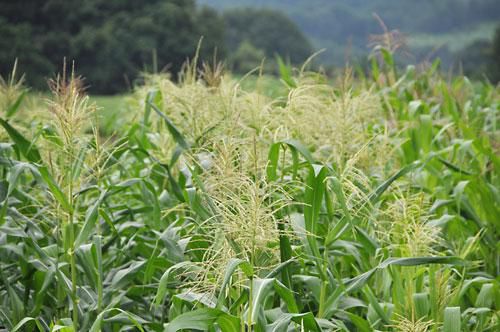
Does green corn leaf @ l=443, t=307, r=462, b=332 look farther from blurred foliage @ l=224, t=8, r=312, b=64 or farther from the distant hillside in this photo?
the distant hillside

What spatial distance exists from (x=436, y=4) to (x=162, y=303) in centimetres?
10995

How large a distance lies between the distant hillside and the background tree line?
5066 cm

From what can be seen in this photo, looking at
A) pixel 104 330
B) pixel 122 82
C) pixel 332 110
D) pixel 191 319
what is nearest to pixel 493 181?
pixel 332 110

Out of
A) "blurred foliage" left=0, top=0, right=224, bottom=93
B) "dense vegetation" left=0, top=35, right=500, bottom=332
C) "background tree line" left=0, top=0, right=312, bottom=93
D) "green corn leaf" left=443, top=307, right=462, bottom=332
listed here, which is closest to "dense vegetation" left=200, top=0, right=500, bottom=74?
"background tree line" left=0, top=0, right=312, bottom=93

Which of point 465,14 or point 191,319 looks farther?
point 465,14

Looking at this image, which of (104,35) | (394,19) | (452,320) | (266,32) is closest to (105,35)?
(104,35)

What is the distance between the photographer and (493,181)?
499 centimetres

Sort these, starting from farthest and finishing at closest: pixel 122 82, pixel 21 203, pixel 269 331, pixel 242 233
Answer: pixel 122 82, pixel 21 203, pixel 269 331, pixel 242 233

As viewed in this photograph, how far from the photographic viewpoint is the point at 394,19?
111625mm

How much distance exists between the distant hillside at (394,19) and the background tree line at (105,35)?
50656 mm

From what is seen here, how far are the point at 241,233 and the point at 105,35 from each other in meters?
39.4

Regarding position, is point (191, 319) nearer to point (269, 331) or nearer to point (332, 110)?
point (269, 331)

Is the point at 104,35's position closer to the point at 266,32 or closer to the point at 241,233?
the point at 266,32

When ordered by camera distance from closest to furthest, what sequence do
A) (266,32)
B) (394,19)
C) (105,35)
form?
(105,35) < (266,32) < (394,19)
